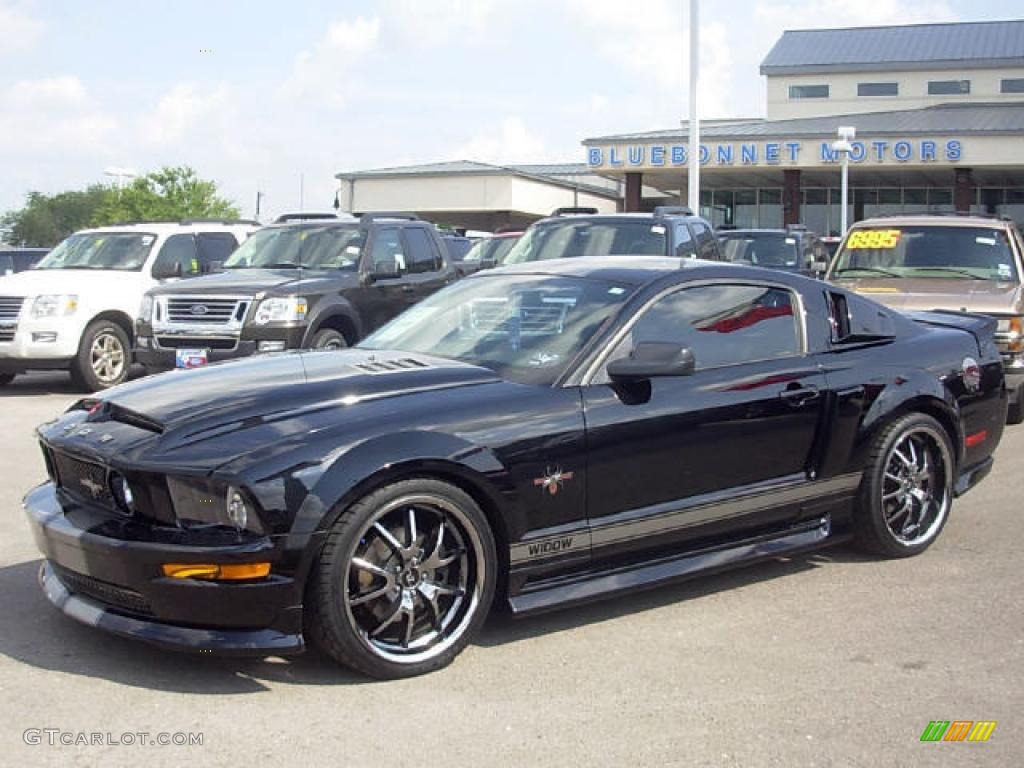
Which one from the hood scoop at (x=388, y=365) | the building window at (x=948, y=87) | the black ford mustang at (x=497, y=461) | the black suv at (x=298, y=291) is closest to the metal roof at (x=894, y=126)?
the building window at (x=948, y=87)

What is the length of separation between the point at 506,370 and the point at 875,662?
187cm

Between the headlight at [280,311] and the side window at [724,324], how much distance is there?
6.48 meters

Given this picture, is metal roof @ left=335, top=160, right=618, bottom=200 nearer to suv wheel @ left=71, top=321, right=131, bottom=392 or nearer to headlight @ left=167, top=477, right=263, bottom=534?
suv wheel @ left=71, top=321, right=131, bottom=392

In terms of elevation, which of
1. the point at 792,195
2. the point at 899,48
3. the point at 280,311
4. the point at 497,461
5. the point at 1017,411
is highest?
the point at 899,48

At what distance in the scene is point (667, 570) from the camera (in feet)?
17.1

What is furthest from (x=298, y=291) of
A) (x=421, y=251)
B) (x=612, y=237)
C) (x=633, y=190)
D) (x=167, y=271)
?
(x=633, y=190)

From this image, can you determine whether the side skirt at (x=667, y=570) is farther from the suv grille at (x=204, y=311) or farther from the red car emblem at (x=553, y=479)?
the suv grille at (x=204, y=311)

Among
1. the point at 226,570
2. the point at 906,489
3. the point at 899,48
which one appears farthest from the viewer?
the point at 899,48

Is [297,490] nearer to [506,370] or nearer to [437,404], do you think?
[437,404]

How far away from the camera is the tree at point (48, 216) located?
71625mm

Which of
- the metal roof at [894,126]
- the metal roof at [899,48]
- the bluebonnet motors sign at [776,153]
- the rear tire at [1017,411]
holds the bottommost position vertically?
the rear tire at [1017,411]

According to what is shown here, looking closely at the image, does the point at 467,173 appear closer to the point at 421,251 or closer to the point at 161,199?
the point at 161,199

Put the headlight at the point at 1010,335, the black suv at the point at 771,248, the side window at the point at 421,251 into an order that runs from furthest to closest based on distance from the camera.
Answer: the black suv at the point at 771,248, the side window at the point at 421,251, the headlight at the point at 1010,335

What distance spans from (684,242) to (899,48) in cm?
5059
